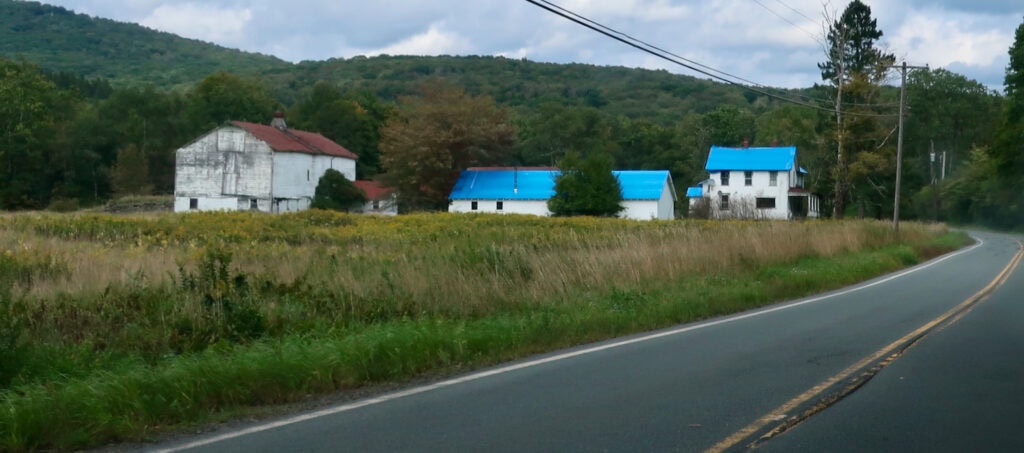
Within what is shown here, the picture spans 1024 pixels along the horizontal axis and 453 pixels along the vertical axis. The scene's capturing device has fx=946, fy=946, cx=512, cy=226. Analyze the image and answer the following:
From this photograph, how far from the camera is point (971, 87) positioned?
366ft

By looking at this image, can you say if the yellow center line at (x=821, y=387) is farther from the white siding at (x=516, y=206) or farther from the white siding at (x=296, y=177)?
the white siding at (x=296, y=177)

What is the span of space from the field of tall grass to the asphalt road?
817 millimetres

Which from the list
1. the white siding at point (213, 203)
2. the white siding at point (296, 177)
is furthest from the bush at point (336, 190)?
the white siding at point (213, 203)

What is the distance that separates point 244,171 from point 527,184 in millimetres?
22762

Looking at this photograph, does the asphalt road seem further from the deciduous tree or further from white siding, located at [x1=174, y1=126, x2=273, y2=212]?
the deciduous tree

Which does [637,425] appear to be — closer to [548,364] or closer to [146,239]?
[548,364]

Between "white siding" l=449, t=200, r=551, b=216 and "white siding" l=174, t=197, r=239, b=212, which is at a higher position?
"white siding" l=449, t=200, r=551, b=216

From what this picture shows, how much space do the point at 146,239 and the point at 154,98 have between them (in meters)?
78.5

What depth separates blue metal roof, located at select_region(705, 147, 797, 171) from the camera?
7725 centimetres

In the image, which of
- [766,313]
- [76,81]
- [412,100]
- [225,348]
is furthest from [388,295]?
[76,81]

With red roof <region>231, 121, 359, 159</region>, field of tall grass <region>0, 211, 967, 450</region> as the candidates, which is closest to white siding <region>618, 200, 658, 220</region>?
red roof <region>231, 121, 359, 159</region>

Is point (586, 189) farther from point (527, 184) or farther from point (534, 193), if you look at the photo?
point (527, 184)

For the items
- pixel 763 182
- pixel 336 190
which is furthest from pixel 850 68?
pixel 336 190

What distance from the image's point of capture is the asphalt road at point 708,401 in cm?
719
